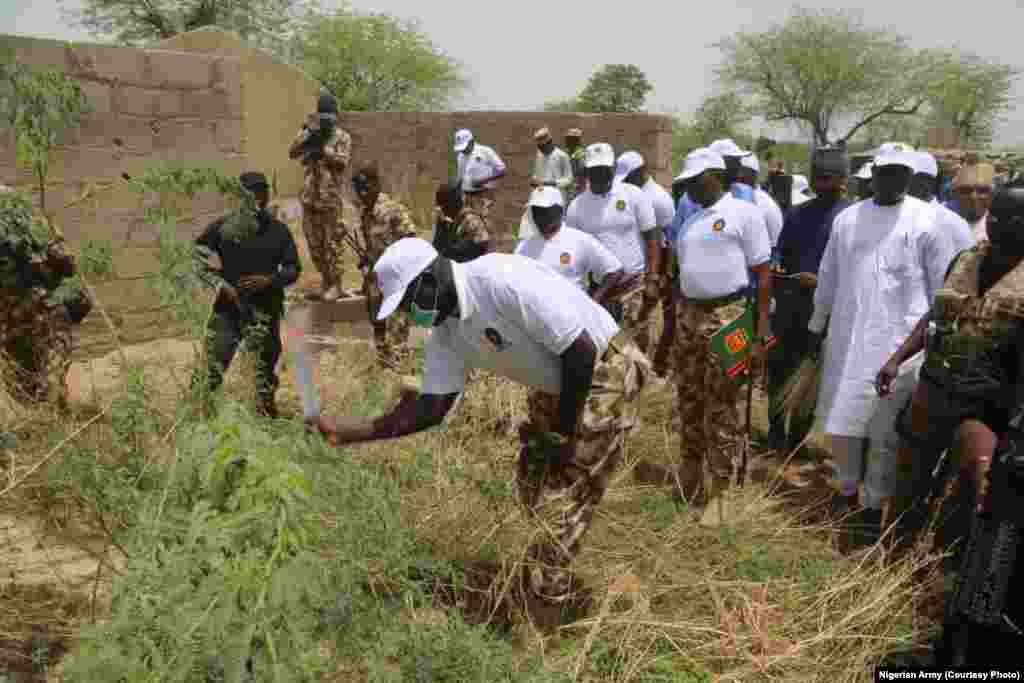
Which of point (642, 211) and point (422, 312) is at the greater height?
Answer: point (642, 211)

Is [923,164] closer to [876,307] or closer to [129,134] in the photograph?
[876,307]

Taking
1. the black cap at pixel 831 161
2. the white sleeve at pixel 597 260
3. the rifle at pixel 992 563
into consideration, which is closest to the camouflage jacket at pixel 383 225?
the white sleeve at pixel 597 260

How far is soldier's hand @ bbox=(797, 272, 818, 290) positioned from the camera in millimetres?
4684

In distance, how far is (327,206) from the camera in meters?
7.70

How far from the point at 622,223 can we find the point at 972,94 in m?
34.0

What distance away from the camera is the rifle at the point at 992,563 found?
2330 mm

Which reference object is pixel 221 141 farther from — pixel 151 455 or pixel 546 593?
pixel 546 593

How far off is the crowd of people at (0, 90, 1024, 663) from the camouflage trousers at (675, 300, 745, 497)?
0.01m

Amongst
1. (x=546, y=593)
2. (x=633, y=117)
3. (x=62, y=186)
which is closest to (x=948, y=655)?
(x=546, y=593)

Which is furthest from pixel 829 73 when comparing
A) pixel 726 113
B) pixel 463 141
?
pixel 463 141

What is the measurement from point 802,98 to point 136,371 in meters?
35.7

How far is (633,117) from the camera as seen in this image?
10.2 meters

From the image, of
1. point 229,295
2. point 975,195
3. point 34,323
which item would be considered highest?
point 975,195

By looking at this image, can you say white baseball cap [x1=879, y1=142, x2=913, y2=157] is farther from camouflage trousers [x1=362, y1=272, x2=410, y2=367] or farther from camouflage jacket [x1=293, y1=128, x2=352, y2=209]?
camouflage jacket [x1=293, y1=128, x2=352, y2=209]
